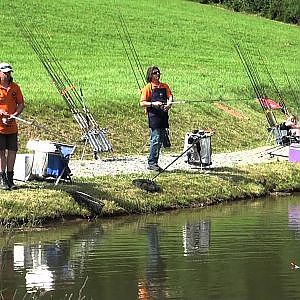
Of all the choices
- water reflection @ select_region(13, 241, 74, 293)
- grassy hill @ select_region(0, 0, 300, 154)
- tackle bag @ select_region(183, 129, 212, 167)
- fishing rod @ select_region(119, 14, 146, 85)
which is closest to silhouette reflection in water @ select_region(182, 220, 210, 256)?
water reflection @ select_region(13, 241, 74, 293)

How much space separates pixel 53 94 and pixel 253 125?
17.4 feet

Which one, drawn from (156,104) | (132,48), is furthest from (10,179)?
(132,48)

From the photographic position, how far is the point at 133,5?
51.1 metres

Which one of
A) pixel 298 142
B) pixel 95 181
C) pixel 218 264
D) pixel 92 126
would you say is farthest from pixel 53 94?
pixel 218 264

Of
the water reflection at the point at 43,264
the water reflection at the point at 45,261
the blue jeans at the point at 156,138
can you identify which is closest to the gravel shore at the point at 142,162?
the blue jeans at the point at 156,138

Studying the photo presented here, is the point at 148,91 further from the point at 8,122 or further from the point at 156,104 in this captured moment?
the point at 8,122

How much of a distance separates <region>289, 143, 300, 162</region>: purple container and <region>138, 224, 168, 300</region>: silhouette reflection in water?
7189 mm

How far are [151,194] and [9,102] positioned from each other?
106 inches

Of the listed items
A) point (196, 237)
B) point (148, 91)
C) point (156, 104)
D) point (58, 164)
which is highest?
point (148, 91)

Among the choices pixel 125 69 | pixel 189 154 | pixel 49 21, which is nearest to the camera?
pixel 189 154

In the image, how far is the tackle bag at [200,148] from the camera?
16.9 meters

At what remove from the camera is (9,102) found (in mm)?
13227

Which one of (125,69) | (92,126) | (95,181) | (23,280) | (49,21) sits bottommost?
(23,280)

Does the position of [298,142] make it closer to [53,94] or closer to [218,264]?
[53,94]
